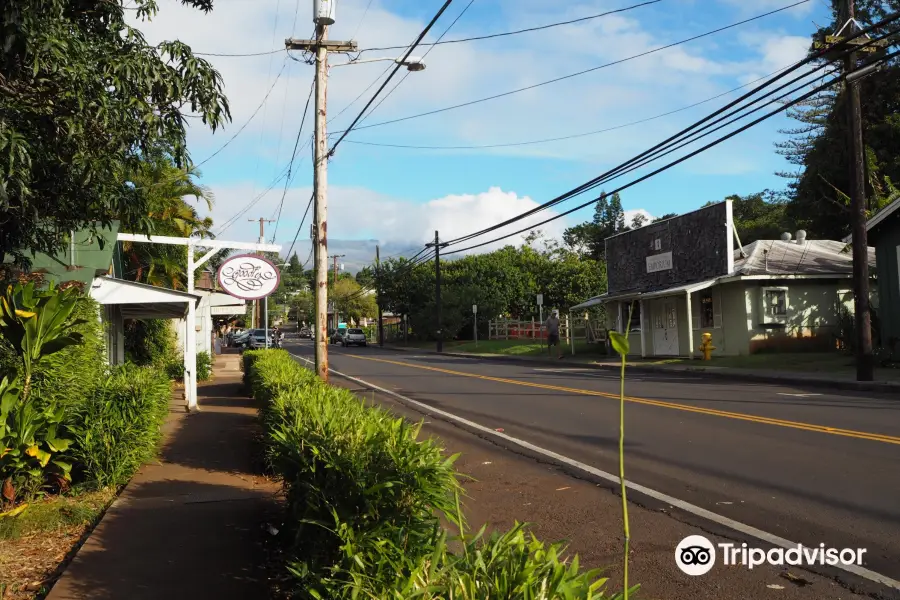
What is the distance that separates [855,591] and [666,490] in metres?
2.73

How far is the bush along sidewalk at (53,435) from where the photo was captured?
6.31m

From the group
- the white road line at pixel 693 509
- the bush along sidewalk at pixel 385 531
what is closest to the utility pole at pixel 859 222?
the white road line at pixel 693 509

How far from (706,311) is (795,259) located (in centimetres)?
380

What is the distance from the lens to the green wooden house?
21281mm

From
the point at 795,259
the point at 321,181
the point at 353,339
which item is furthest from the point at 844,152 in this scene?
the point at 353,339

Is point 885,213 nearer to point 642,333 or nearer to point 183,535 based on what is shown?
point 642,333

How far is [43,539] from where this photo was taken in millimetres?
6340

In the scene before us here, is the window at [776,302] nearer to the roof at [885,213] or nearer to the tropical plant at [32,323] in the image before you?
the roof at [885,213]

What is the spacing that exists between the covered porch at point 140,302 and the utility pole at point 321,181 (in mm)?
2306

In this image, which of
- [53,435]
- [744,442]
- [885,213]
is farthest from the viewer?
[885,213]

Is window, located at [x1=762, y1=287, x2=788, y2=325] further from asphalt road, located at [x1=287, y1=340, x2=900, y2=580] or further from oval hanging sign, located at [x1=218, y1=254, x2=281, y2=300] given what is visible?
oval hanging sign, located at [x1=218, y1=254, x2=281, y2=300]

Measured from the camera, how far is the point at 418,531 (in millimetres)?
3846

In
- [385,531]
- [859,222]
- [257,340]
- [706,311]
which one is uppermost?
[859,222]

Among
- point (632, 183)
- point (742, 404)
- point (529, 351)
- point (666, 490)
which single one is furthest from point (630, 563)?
point (529, 351)
